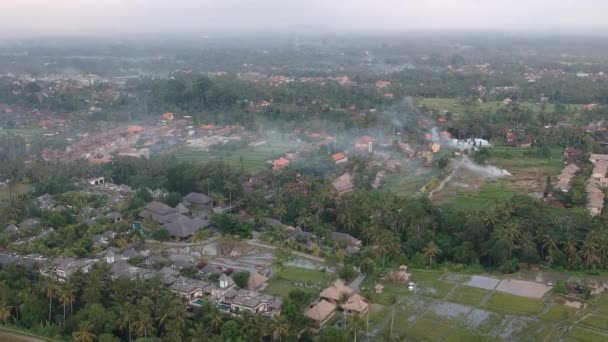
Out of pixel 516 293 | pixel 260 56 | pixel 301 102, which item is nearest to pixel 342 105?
pixel 301 102

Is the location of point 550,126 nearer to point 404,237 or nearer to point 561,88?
point 561,88

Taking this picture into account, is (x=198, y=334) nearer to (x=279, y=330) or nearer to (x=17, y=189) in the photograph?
(x=279, y=330)

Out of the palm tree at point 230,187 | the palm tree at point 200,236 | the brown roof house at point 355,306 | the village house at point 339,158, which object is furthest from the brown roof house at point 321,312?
the village house at point 339,158

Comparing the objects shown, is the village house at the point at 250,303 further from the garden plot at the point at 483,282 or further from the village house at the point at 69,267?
the garden plot at the point at 483,282

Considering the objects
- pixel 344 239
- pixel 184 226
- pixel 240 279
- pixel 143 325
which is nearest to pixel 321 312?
pixel 240 279

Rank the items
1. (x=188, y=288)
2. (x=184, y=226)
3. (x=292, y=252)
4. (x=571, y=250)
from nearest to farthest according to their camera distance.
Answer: (x=188, y=288)
(x=571, y=250)
(x=292, y=252)
(x=184, y=226)
